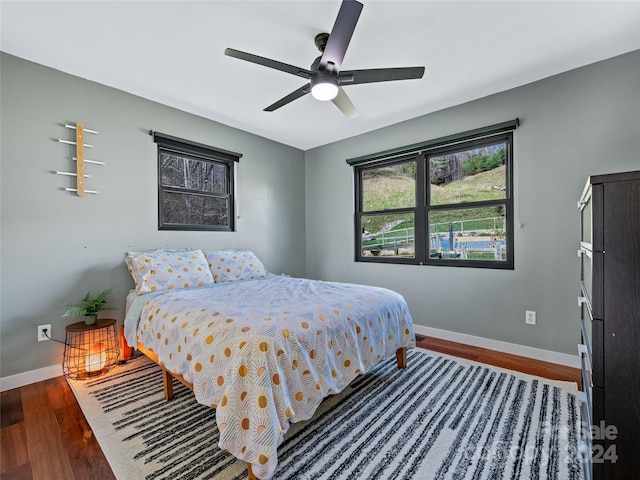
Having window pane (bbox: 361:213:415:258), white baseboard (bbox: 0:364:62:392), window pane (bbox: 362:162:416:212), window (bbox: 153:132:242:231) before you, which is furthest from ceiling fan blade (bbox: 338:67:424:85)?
white baseboard (bbox: 0:364:62:392)

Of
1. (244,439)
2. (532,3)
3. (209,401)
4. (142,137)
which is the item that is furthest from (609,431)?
(142,137)

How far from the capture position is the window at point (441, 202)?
283 cm

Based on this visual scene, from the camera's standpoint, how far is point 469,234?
9.96 ft

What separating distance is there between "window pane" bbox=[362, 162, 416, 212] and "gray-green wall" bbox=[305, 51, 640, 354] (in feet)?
1.22

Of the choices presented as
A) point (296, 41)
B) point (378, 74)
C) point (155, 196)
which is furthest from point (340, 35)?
point (155, 196)

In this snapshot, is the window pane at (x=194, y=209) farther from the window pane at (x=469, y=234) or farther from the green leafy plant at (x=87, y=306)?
the window pane at (x=469, y=234)

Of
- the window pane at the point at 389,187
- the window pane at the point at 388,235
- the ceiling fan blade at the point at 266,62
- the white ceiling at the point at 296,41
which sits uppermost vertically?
the white ceiling at the point at 296,41

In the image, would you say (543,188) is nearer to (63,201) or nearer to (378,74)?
(378,74)

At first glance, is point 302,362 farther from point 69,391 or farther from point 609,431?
point 69,391

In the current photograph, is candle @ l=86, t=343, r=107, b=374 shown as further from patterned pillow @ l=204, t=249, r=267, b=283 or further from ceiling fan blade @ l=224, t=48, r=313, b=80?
ceiling fan blade @ l=224, t=48, r=313, b=80

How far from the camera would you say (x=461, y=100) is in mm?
2938

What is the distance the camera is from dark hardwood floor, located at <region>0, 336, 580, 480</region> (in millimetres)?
1354

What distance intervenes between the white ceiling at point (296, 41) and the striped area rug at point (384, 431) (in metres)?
2.46

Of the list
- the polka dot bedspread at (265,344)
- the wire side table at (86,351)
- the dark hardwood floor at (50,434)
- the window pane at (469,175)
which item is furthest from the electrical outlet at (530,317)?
the wire side table at (86,351)
